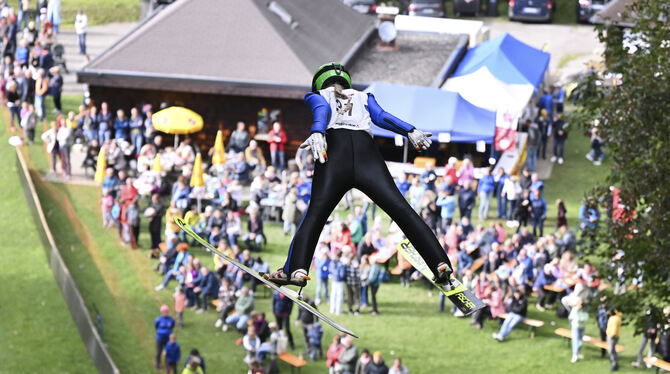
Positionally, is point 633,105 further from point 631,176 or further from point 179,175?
point 179,175

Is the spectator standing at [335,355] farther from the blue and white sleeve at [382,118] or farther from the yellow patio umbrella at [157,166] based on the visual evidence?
the blue and white sleeve at [382,118]

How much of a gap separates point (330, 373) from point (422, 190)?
→ 19.5 ft

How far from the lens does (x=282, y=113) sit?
113 feet

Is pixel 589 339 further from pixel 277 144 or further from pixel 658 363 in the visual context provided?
pixel 277 144

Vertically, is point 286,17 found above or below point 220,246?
above

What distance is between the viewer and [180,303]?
26.8 metres

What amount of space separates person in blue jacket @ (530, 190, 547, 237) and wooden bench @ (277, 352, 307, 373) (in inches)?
297

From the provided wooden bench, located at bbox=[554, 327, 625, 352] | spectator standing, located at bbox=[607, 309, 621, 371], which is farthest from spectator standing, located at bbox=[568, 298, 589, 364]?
spectator standing, located at bbox=[607, 309, 621, 371]

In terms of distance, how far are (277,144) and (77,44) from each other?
51.7 feet

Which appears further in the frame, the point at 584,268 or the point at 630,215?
the point at 584,268

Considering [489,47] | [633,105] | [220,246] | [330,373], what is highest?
A: [633,105]

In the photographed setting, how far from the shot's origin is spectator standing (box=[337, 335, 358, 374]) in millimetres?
23922

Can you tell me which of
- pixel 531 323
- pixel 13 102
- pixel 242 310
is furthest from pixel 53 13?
pixel 531 323

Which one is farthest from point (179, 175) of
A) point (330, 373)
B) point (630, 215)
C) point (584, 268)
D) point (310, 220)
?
point (310, 220)
